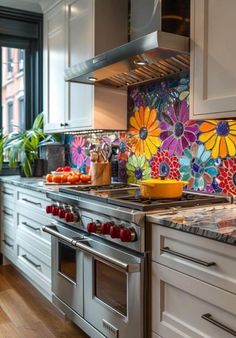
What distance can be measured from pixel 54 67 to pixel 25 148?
0.81 meters

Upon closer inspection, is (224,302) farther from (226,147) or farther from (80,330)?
(80,330)

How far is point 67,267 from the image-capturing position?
242 cm

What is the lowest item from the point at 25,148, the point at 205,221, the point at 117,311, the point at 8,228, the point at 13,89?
the point at 117,311

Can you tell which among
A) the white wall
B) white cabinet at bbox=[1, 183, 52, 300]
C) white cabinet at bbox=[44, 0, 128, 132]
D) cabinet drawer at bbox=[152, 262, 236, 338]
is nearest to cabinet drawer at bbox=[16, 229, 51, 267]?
white cabinet at bbox=[1, 183, 52, 300]

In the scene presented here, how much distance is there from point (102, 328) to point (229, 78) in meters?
1.39

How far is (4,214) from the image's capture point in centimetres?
369

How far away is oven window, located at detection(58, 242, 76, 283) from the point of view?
7.68 feet

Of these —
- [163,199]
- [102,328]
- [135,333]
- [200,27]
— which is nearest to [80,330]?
[102,328]

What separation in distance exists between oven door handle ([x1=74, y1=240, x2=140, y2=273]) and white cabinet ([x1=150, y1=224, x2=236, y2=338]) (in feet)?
0.32

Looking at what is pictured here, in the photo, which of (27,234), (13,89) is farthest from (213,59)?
(13,89)

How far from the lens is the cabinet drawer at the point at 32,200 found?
2793mm

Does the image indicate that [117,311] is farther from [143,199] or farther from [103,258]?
[143,199]

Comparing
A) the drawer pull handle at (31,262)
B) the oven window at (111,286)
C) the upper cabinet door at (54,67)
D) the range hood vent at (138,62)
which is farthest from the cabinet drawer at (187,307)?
the upper cabinet door at (54,67)

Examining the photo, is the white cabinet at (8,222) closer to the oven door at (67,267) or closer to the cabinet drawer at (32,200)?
the cabinet drawer at (32,200)
